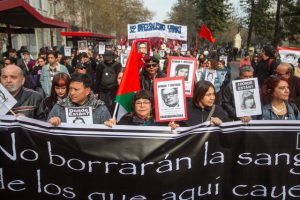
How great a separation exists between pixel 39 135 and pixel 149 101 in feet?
3.62

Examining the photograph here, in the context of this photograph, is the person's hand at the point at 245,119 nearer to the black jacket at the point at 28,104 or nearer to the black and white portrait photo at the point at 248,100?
the black and white portrait photo at the point at 248,100

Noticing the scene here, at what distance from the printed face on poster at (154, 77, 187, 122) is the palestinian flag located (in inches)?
20.9

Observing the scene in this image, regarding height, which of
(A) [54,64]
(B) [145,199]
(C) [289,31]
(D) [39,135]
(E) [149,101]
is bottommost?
(B) [145,199]

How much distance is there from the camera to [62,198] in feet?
10.7

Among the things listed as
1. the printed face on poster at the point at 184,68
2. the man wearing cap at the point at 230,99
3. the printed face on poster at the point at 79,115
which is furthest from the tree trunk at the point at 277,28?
the printed face on poster at the point at 79,115

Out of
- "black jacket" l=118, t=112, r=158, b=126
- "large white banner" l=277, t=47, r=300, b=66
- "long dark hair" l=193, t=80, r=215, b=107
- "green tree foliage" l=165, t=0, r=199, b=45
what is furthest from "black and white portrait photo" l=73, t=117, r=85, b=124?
"green tree foliage" l=165, t=0, r=199, b=45

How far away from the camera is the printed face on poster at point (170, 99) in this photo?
342cm

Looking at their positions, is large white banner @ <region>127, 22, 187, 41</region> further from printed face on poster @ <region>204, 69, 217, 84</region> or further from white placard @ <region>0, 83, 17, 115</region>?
white placard @ <region>0, 83, 17, 115</region>

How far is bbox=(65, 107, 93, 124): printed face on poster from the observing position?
3.40 m

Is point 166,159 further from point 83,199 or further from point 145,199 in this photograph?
point 83,199

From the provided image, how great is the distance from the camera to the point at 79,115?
134 inches

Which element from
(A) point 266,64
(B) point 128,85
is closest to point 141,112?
(B) point 128,85

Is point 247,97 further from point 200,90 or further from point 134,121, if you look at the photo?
point 134,121

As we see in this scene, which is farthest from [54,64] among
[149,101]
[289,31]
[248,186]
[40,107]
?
[289,31]
